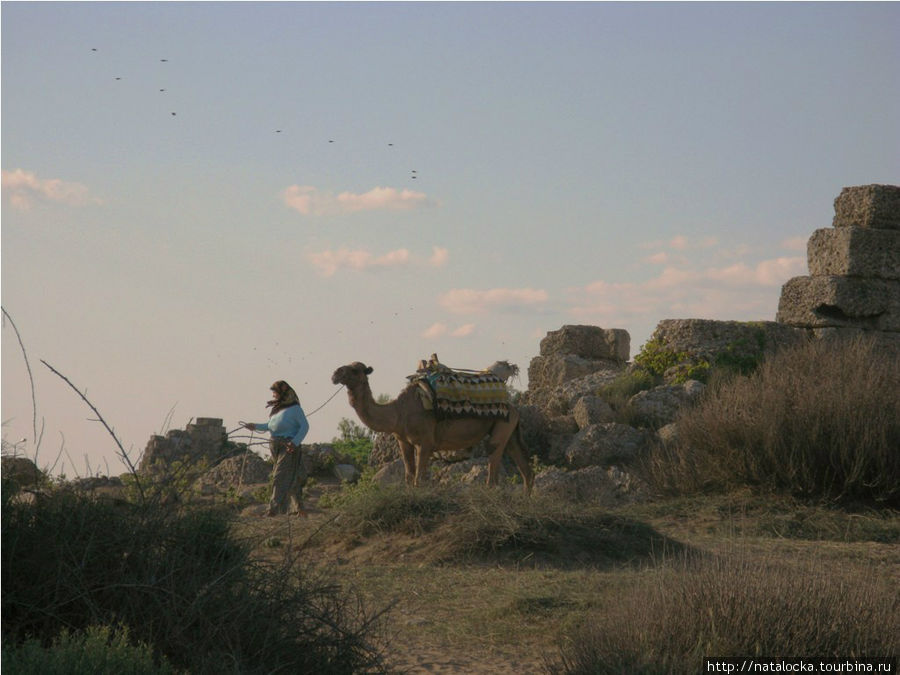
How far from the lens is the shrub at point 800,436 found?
1309 cm

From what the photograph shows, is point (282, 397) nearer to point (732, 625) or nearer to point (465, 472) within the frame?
point (465, 472)

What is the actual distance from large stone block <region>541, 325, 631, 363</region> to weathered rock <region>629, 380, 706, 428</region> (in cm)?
303

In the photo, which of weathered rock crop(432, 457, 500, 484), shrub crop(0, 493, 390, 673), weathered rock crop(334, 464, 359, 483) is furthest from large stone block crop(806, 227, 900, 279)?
shrub crop(0, 493, 390, 673)

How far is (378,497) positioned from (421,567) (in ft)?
5.49

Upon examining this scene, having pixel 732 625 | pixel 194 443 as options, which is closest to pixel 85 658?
pixel 732 625

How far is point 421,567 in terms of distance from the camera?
10.4m

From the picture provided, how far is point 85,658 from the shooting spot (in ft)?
16.1

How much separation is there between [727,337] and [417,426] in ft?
21.6

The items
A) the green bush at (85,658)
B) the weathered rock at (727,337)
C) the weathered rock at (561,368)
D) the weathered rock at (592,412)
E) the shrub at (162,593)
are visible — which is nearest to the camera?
the green bush at (85,658)

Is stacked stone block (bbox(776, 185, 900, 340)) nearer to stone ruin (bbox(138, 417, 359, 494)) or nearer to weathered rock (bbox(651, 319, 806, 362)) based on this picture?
weathered rock (bbox(651, 319, 806, 362))

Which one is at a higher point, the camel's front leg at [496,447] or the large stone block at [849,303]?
the large stone block at [849,303]

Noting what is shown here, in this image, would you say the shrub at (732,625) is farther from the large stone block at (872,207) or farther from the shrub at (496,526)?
the large stone block at (872,207)

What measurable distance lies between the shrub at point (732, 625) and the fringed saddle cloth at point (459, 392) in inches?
280

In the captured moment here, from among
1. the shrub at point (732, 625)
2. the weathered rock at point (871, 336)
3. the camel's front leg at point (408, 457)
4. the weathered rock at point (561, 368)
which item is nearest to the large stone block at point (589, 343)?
the weathered rock at point (561, 368)
